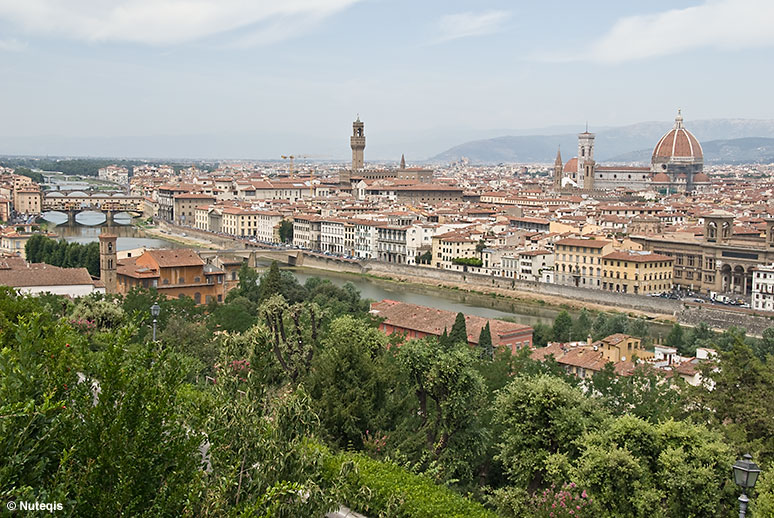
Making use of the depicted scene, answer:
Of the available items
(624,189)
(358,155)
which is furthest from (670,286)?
(358,155)

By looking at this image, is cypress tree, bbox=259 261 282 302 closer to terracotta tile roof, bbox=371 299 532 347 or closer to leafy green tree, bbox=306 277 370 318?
leafy green tree, bbox=306 277 370 318

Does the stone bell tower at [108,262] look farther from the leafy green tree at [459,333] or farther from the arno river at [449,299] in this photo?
the arno river at [449,299]

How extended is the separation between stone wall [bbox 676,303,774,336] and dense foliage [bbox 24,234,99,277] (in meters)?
14.0

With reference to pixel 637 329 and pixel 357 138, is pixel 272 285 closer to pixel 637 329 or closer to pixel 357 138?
pixel 637 329

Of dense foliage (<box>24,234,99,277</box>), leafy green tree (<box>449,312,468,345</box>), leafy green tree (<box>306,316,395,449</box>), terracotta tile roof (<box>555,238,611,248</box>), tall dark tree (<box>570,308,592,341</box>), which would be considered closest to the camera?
leafy green tree (<box>306,316,395,449</box>)

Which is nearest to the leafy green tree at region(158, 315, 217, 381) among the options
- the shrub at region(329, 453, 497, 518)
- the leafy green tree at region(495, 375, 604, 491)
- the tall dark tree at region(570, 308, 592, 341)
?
the leafy green tree at region(495, 375, 604, 491)

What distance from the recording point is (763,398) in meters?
7.60

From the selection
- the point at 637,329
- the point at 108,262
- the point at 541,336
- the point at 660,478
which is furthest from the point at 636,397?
the point at 108,262

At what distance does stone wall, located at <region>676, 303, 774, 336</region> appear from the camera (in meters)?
20.1

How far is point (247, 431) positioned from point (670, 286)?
22.9m

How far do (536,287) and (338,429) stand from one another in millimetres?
18953

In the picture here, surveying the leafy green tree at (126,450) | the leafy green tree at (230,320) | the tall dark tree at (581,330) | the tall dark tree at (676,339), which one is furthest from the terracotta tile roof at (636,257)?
the leafy green tree at (126,450)

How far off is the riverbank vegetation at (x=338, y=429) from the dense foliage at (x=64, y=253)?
405 inches

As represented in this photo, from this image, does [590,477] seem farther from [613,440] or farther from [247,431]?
[247,431]
